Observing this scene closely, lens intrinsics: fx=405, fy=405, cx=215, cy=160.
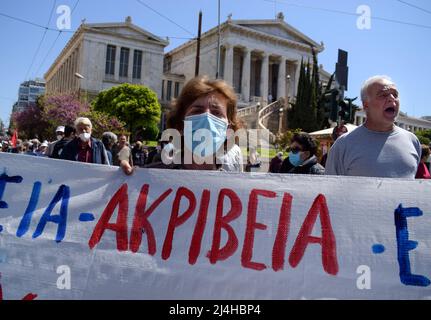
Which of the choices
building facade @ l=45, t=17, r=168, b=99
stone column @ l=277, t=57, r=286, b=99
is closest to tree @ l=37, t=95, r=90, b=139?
building facade @ l=45, t=17, r=168, b=99

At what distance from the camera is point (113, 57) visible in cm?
4931

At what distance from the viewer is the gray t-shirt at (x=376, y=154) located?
8.27ft

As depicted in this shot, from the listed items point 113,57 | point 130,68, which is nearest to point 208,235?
point 130,68

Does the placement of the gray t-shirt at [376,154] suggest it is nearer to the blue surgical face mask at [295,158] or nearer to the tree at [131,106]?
the blue surgical face mask at [295,158]

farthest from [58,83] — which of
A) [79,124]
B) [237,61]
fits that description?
[79,124]

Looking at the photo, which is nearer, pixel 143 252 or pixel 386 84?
pixel 143 252

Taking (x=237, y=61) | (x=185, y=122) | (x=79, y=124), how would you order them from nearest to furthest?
(x=185, y=122) → (x=79, y=124) → (x=237, y=61)

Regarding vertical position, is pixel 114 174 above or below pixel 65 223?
above

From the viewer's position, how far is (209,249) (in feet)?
7.19

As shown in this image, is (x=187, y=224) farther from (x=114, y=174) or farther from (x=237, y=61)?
(x=237, y=61)

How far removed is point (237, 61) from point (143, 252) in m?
54.1

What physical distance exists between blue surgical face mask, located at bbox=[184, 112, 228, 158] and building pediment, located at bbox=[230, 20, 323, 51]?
48.7 meters

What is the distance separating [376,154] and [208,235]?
1.19 metres

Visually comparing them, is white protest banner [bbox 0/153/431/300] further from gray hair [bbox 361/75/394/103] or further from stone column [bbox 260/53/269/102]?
stone column [bbox 260/53/269/102]
